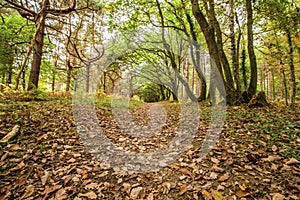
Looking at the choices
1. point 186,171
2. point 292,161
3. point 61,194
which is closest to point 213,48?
point 292,161

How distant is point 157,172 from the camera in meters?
2.45

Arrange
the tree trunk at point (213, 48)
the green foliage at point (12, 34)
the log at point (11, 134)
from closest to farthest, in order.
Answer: the log at point (11, 134)
the tree trunk at point (213, 48)
the green foliage at point (12, 34)

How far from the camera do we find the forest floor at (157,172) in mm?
2006

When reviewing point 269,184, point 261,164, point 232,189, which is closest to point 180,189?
point 232,189

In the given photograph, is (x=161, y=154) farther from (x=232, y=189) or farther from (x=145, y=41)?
(x=145, y=41)

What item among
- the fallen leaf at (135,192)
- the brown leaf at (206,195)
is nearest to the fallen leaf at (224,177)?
the brown leaf at (206,195)

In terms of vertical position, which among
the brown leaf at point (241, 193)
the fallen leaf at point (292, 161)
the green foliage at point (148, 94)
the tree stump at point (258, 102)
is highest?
the green foliage at point (148, 94)

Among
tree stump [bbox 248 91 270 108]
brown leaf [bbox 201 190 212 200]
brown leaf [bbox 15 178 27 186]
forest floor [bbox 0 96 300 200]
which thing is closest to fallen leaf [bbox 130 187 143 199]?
forest floor [bbox 0 96 300 200]

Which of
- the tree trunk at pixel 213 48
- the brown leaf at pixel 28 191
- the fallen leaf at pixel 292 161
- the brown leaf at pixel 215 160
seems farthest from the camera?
the tree trunk at pixel 213 48

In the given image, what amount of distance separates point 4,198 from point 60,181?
587mm

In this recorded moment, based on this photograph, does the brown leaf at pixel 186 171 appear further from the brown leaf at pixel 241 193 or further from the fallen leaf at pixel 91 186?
the fallen leaf at pixel 91 186

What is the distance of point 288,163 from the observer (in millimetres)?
2318

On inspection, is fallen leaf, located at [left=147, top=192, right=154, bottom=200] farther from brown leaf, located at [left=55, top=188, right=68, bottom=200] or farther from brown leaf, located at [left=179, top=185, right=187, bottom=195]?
brown leaf, located at [left=55, top=188, right=68, bottom=200]

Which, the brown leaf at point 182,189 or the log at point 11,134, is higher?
the log at point 11,134
